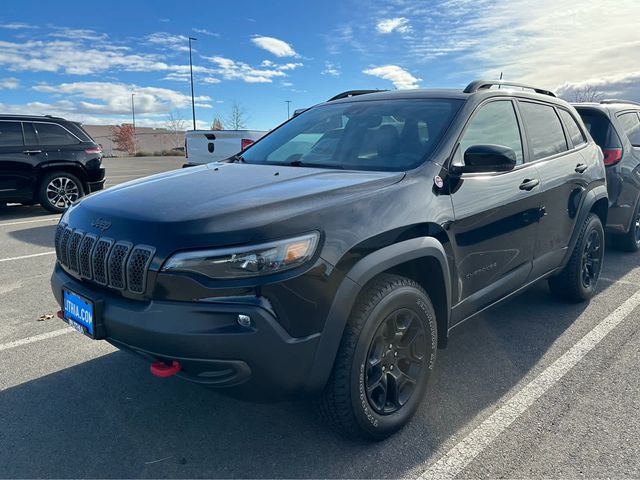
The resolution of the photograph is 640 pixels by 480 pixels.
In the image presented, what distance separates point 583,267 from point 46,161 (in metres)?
8.85

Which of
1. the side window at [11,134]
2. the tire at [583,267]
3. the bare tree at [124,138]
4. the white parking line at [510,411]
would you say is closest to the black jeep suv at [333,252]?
the white parking line at [510,411]

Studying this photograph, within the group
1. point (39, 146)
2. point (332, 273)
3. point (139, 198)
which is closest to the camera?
point (332, 273)

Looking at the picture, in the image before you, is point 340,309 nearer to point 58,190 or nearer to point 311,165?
point 311,165

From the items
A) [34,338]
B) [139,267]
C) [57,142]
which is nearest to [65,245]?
[139,267]

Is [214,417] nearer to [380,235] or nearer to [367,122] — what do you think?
[380,235]

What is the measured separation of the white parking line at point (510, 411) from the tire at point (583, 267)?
1.25ft

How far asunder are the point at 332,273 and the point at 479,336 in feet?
7.05

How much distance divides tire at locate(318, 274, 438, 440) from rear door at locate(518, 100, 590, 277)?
149cm

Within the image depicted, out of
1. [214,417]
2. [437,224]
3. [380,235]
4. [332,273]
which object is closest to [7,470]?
[214,417]

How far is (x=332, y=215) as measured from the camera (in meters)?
2.24

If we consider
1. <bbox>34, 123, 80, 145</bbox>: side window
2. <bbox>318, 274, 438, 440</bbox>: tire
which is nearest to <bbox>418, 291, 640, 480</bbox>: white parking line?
<bbox>318, 274, 438, 440</bbox>: tire

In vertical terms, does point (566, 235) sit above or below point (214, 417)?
above

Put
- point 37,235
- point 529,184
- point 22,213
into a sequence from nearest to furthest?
point 529,184
point 37,235
point 22,213

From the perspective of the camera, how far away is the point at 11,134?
29.3 feet
